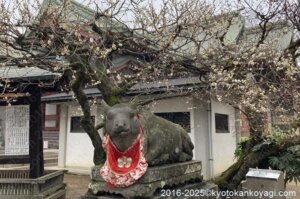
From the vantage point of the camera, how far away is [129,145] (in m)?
3.69

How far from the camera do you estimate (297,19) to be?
8.95 m

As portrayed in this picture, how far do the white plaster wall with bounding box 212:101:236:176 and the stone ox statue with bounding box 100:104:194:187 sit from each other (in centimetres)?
824

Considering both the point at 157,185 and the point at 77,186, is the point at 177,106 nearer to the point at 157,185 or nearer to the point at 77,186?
the point at 77,186

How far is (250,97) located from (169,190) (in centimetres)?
434

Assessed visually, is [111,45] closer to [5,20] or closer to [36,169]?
[5,20]

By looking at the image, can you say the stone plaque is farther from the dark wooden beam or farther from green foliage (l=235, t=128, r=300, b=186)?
green foliage (l=235, t=128, r=300, b=186)

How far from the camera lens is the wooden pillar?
7703 millimetres

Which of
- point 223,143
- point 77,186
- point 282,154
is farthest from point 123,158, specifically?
point 223,143

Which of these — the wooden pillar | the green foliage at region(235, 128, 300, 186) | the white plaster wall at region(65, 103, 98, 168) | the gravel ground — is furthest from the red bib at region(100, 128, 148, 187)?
the white plaster wall at region(65, 103, 98, 168)

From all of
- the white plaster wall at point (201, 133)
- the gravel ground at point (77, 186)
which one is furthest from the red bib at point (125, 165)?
the white plaster wall at point (201, 133)

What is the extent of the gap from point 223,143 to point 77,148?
6650 millimetres

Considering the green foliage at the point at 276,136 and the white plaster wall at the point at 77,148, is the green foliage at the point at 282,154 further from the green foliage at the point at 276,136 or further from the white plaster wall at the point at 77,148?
the white plaster wall at the point at 77,148

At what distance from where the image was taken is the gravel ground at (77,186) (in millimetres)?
9814

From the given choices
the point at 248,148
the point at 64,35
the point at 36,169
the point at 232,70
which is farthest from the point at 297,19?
the point at 36,169
